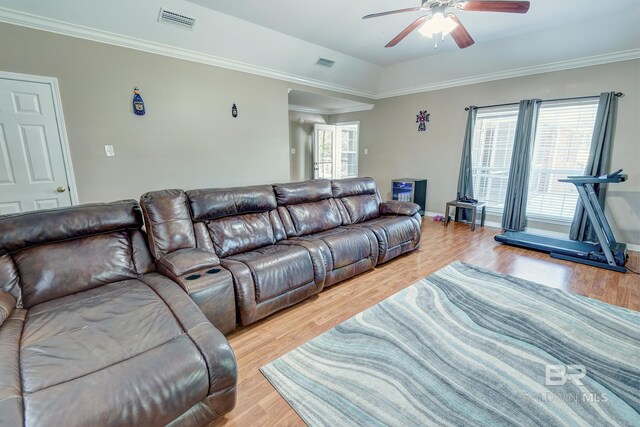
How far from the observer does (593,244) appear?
3.87 m

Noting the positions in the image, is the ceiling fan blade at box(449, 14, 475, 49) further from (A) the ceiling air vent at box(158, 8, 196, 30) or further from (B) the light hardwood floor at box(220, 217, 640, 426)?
(A) the ceiling air vent at box(158, 8, 196, 30)

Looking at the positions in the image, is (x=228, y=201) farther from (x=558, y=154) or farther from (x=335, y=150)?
(x=335, y=150)

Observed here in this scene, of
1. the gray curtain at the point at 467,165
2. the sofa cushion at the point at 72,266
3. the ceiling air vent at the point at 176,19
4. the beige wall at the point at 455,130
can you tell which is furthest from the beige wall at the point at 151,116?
the gray curtain at the point at 467,165

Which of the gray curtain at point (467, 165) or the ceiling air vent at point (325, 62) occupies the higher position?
the ceiling air vent at point (325, 62)

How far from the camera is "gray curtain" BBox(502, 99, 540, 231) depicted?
4.43 meters

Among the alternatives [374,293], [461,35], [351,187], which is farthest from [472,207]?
[374,293]

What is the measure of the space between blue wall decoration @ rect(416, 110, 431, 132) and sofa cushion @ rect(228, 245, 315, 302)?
444 cm

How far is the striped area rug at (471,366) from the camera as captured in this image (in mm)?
1524

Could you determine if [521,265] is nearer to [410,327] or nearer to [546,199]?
[546,199]

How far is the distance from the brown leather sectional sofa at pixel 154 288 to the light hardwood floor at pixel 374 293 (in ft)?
0.48

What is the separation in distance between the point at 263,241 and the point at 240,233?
244 millimetres

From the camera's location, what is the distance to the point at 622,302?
261cm

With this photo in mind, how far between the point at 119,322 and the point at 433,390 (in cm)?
177

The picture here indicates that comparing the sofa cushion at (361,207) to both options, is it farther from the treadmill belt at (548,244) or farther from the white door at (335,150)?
the white door at (335,150)
